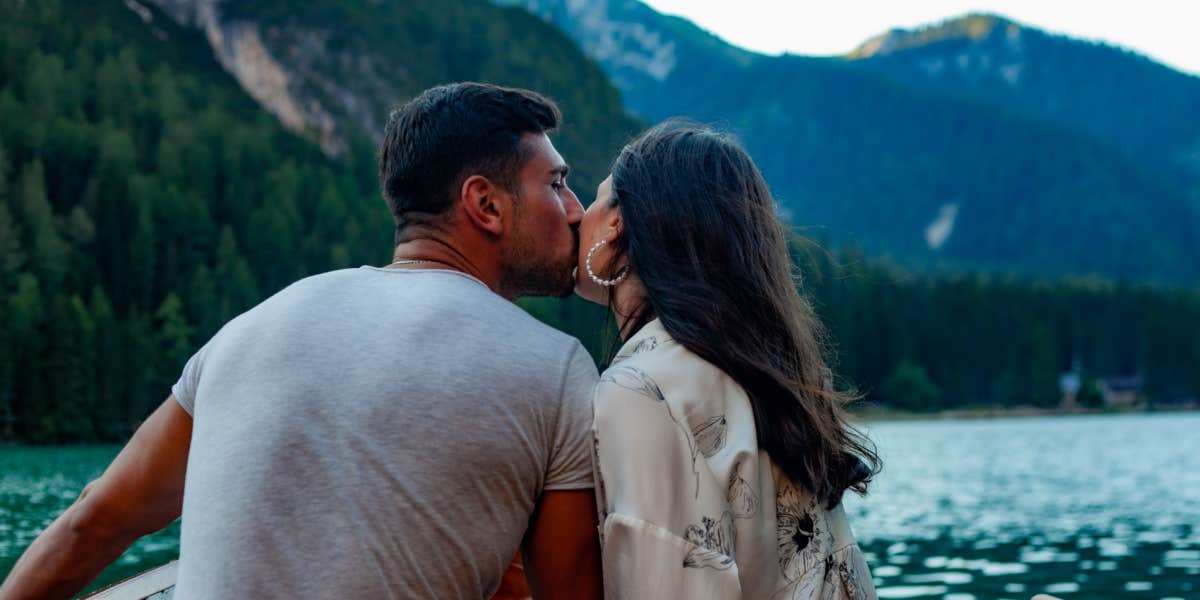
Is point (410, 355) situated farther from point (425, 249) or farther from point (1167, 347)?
point (1167, 347)

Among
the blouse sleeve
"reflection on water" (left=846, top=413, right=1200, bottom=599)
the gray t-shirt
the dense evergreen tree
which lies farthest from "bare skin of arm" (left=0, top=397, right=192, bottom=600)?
the dense evergreen tree

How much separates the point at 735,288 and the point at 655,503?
23.1 inches

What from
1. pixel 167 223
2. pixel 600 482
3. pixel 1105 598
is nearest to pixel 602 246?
pixel 600 482

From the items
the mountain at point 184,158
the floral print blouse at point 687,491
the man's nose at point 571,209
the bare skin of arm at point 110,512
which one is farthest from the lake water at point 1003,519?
the bare skin of arm at point 110,512

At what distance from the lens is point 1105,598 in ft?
56.5

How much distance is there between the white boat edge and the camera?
4.34 meters

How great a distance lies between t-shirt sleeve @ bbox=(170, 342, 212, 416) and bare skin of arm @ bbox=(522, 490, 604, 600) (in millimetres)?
736

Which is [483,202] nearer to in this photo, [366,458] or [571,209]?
[571,209]

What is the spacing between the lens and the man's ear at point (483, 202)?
9.75ft

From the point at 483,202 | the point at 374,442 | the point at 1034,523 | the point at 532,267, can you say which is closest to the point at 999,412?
the point at 1034,523

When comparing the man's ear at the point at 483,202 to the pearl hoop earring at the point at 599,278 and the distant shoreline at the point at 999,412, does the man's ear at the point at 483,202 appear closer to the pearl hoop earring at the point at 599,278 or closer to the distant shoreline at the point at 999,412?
the pearl hoop earring at the point at 599,278

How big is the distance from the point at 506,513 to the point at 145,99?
Answer: 116743mm

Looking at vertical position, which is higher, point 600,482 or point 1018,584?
point 600,482

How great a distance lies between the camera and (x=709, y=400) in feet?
8.79
